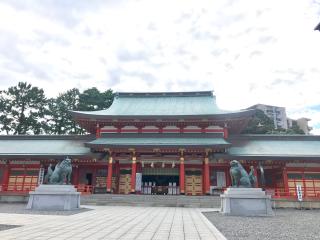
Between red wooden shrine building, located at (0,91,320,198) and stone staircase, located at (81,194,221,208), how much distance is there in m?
2.43

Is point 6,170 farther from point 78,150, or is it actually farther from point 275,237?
point 275,237

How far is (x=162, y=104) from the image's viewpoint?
104 ft

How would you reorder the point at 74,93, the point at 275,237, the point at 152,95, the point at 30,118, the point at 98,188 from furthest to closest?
the point at 74,93 < the point at 30,118 < the point at 152,95 < the point at 98,188 < the point at 275,237

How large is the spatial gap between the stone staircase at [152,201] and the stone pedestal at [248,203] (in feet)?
19.0

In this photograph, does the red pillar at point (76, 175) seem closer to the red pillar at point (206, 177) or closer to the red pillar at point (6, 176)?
the red pillar at point (6, 176)

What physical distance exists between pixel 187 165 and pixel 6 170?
59.3ft

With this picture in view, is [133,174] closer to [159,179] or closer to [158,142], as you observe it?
[158,142]

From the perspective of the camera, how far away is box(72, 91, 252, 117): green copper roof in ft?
92.5

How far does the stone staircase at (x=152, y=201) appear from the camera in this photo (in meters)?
19.8

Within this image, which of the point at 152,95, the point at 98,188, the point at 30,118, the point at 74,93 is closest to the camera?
the point at 98,188

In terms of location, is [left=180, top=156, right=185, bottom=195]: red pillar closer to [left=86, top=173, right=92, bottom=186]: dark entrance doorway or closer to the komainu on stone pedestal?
the komainu on stone pedestal

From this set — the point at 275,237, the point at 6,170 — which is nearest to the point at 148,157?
the point at 6,170

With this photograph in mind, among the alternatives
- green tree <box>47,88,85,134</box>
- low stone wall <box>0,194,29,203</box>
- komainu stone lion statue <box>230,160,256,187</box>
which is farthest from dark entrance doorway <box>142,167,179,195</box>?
green tree <box>47,88,85,134</box>

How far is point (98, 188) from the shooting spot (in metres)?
24.6
